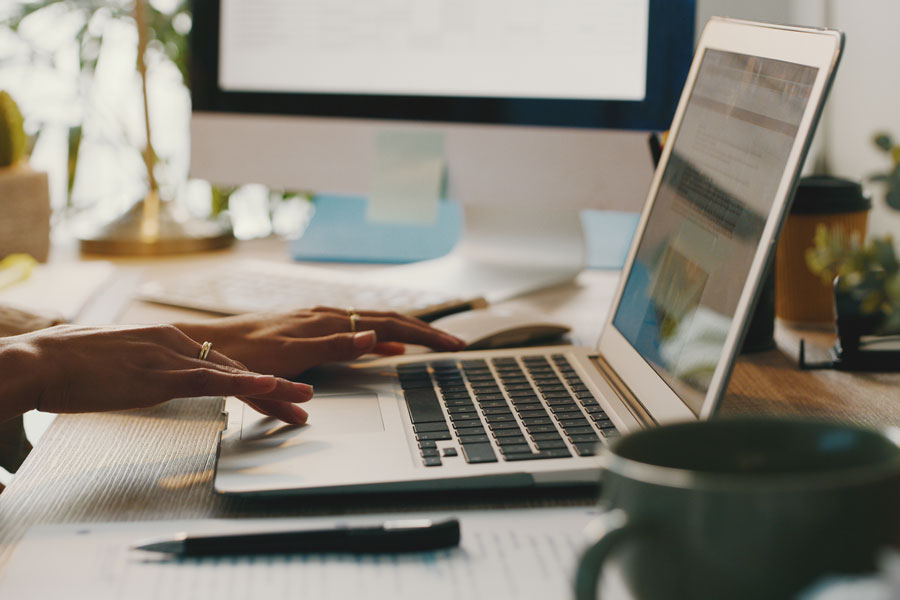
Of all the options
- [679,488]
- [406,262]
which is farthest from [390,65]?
[679,488]

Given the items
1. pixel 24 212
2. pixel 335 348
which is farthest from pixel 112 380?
pixel 24 212

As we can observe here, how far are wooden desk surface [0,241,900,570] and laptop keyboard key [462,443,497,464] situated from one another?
2 centimetres

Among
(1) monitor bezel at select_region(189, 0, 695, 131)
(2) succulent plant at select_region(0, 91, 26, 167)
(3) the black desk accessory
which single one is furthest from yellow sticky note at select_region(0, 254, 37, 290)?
(3) the black desk accessory

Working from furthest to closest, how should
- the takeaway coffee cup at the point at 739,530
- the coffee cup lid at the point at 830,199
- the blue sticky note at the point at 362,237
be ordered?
the blue sticky note at the point at 362,237
the coffee cup lid at the point at 830,199
the takeaway coffee cup at the point at 739,530

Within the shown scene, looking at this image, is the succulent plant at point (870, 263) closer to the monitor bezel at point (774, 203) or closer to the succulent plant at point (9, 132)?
the monitor bezel at point (774, 203)

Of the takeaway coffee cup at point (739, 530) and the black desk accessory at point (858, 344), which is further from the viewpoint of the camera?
the black desk accessory at point (858, 344)

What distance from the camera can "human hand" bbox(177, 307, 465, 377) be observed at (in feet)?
2.20

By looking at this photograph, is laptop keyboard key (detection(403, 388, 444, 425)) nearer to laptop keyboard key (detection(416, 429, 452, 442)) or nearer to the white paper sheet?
laptop keyboard key (detection(416, 429, 452, 442))

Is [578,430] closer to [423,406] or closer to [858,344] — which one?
[423,406]

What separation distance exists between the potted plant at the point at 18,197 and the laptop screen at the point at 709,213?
29.9 inches

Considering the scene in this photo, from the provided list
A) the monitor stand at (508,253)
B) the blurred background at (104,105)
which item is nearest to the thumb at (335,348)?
the monitor stand at (508,253)

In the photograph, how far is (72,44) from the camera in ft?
5.97

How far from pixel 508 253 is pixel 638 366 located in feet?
1.75

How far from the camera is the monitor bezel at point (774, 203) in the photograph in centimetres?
46
